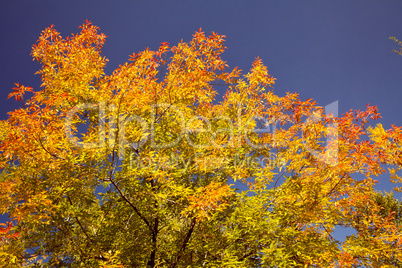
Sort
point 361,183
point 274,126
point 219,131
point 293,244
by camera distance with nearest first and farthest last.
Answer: point 293,244 < point 361,183 < point 219,131 < point 274,126

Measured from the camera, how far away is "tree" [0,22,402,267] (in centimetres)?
430

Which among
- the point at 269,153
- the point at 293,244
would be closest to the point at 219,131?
the point at 269,153

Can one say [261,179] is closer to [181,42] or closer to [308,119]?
[308,119]

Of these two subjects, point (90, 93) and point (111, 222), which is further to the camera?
point (111, 222)

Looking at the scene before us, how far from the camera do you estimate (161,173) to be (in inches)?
164

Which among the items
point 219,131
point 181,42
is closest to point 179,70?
point 181,42

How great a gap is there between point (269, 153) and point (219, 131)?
133 centimetres

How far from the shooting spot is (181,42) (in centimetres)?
538

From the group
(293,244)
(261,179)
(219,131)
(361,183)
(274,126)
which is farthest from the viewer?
(274,126)

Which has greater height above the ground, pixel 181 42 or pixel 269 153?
pixel 181 42

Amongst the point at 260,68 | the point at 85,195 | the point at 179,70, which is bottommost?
the point at 85,195

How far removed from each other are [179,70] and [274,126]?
2.71 m

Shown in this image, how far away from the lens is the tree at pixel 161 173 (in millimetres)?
4305

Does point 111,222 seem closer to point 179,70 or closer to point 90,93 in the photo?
point 90,93
